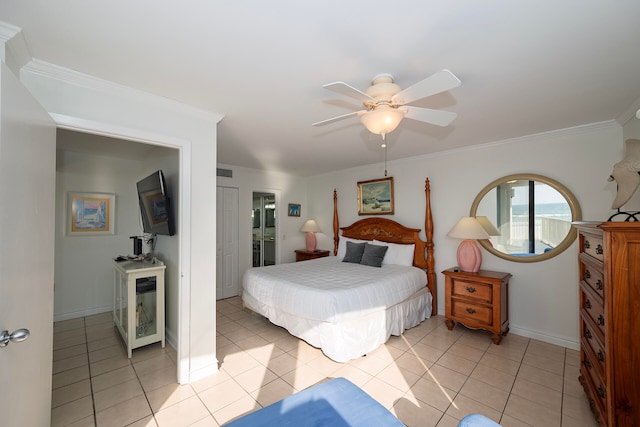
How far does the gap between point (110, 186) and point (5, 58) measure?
124 inches

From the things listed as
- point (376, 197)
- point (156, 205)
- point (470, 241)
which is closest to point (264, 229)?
point (376, 197)

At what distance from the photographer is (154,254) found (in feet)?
11.8

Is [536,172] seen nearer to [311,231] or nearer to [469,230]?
[469,230]

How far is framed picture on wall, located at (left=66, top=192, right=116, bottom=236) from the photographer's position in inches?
151

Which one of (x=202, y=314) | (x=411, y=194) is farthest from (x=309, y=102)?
(x=411, y=194)

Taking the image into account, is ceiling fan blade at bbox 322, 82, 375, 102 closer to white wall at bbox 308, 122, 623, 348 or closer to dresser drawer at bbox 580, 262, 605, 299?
dresser drawer at bbox 580, 262, 605, 299

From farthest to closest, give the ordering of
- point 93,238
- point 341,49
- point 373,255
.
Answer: point 373,255 → point 93,238 → point 341,49

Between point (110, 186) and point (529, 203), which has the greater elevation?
point (110, 186)

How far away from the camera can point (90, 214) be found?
3.96m

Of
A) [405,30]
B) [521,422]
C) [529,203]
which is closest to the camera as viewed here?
[405,30]

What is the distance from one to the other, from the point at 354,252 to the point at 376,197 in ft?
3.50

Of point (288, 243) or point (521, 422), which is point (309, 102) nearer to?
point (521, 422)

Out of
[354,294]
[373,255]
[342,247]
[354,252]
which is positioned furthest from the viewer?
[342,247]

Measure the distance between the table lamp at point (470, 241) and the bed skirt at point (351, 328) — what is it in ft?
2.59
